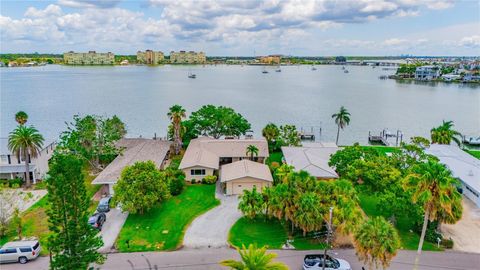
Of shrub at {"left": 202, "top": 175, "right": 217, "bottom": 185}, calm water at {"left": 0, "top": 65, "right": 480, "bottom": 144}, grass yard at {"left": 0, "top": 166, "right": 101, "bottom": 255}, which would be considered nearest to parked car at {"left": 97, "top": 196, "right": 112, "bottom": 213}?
grass yard at {"left": 0, "top": 166, "right": 101, "bottom": 255}

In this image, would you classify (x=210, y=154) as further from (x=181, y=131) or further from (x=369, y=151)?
(x=369, y=151)

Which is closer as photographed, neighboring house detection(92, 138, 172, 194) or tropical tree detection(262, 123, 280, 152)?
neighboring house detection(92, 138, 172, 194)

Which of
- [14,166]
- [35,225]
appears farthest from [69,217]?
[14,166]

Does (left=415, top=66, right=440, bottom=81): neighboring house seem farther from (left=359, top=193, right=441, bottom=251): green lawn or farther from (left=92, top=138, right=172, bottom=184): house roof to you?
(left=92, top=138, right=172, bottom=184): house roof

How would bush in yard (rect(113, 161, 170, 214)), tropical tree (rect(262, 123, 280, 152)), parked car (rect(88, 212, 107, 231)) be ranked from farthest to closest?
1. tropical tree (rect(262, 123, 280, 152))
2. bush in yard (rect(113, 161, 170, 214))
3. parked car (rect(88, 212, 107, 231))

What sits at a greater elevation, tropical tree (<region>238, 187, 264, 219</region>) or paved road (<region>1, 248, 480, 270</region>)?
tropical tree (<region>238, 187, 264, 219</region>)
